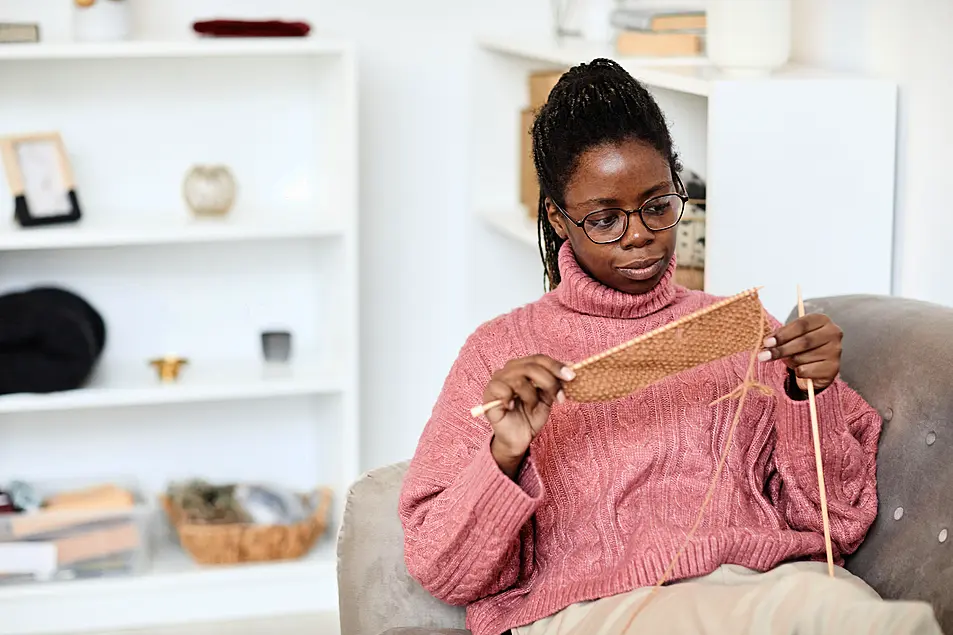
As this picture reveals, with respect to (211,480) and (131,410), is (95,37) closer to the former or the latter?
(131,410)

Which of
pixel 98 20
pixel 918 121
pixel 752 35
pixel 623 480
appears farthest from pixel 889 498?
pixel 98 20

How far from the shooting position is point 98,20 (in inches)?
105

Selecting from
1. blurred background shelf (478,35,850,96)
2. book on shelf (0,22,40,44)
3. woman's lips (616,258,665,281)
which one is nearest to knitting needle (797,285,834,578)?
woman's lips (616,258,665,281)

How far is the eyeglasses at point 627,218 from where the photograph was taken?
145 centimetres

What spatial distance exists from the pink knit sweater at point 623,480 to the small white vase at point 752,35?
1.91ft

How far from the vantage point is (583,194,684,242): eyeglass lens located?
4.75 feet

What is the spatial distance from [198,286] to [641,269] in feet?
5.78

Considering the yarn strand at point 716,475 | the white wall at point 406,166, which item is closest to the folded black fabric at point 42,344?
the white wall at point 406,166

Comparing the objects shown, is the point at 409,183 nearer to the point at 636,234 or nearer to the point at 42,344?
the point at 42,344

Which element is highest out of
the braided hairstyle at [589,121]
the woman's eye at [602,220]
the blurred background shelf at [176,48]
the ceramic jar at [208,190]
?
the blurred background shelf at [176,48]

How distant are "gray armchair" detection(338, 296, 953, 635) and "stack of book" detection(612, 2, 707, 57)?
0.77m

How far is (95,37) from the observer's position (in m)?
2.67

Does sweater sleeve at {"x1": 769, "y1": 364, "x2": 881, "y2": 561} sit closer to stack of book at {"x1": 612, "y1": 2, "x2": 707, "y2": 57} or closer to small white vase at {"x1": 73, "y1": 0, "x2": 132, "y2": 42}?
stack of book at {"x1": 612, "y1": 2, "x2": 707, "y2": 57}

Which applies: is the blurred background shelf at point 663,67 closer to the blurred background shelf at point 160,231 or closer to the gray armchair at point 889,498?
the gray armchair at point 889,498
